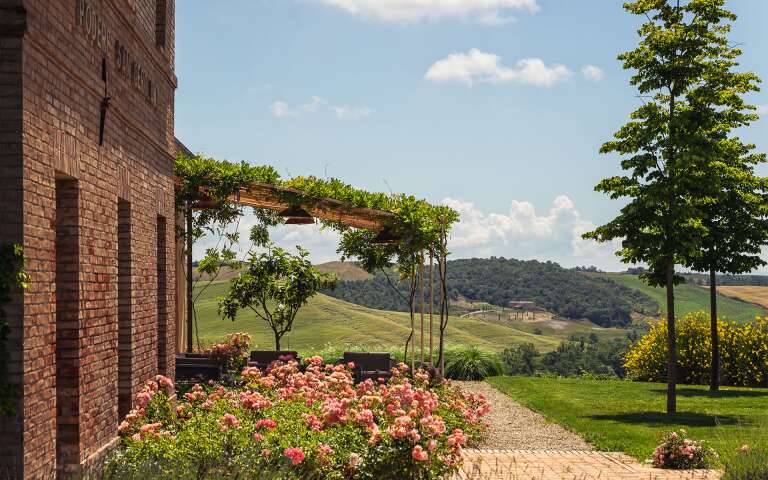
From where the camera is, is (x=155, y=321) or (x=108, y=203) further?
(x=155, y=321)

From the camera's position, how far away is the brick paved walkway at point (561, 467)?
8.48 metres

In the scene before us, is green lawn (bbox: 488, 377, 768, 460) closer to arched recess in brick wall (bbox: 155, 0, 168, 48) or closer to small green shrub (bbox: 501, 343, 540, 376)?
small green shrub (bbox: 501, 343, 540, 376)

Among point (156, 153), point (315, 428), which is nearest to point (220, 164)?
point (156, 153)

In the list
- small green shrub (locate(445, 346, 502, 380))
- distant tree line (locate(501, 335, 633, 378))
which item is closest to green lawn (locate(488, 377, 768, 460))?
small green shrub (locate(445, 346, 502, 380))

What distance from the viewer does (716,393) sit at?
1877 centimetres

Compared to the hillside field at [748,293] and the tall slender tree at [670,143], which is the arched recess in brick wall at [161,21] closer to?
the tall slender tree at [670,143]

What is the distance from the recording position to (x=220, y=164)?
43.7 ft

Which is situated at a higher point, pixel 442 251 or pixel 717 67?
pixel 717 67

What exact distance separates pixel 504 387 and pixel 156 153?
10671mm

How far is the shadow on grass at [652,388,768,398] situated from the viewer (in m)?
18.0

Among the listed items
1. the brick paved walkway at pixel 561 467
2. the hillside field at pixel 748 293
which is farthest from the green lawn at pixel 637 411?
the hillside field at pixel 748 293

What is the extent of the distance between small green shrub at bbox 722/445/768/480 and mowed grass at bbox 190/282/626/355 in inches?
1141

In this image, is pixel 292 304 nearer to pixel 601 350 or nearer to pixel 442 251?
pixel 442 251

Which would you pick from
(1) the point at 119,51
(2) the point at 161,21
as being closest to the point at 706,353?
(2) the point at 161,21
